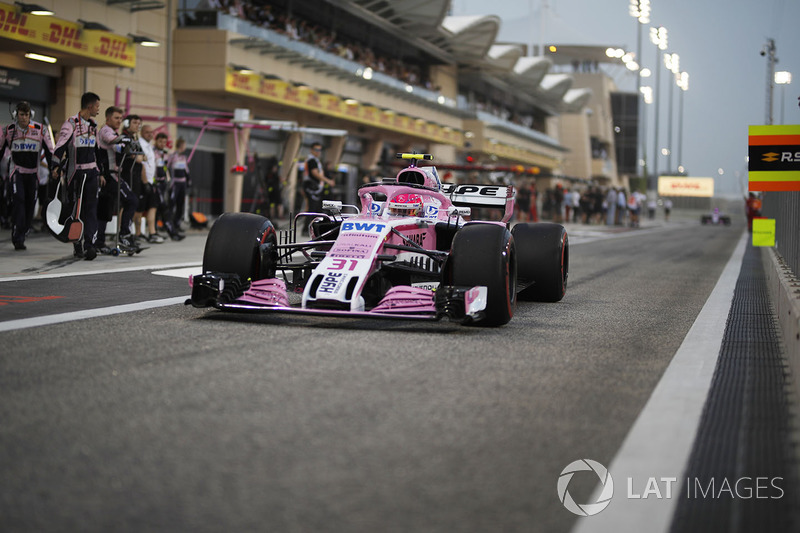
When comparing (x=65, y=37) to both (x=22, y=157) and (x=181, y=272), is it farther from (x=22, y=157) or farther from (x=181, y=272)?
(x=181, y=272)

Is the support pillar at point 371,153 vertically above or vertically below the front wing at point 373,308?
above

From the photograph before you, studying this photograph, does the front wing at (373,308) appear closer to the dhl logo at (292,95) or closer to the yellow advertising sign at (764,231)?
the yellow advertising sign at (764,231)

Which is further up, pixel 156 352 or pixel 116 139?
pixel 116 139

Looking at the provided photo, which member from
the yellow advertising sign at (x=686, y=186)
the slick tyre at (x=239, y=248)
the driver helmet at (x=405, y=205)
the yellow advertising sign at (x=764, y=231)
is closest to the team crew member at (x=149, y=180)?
the driver helmet at (x=405, y=205)

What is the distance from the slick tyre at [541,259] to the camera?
9227 millimetres

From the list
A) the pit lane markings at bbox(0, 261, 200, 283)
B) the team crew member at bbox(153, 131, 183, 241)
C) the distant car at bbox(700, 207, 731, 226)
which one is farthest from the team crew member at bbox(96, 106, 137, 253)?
the distant car at bbox(700, 207, 731, 226)

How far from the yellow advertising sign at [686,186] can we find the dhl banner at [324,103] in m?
64.4

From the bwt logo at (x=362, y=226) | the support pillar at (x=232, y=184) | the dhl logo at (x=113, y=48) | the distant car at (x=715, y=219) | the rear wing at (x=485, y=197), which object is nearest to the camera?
the bwt logo at (x=362, y=226)

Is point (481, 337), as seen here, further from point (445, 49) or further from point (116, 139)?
point (445, 49)

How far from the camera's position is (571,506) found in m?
3.11

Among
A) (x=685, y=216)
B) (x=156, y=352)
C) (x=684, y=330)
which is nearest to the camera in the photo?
(x=156, y=352)

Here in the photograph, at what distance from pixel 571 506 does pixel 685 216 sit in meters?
103

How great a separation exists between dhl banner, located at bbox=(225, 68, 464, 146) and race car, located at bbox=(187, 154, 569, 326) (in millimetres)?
17068

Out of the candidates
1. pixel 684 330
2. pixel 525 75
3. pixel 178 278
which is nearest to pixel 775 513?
pixel 684 330
